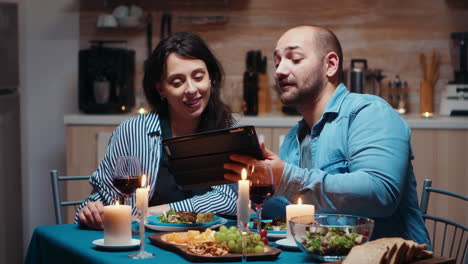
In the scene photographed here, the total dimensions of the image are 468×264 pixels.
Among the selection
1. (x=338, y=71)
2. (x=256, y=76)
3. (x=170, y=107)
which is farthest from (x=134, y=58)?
(x=338, y=71)

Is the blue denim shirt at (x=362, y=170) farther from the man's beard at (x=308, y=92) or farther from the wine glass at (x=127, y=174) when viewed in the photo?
the wine glass at (x=127, y=174)

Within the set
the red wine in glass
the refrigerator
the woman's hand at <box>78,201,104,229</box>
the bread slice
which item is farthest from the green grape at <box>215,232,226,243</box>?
the refrigerator

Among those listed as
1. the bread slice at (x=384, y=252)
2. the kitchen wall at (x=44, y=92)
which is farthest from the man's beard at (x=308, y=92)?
the kitchen wall at (x=44, y=92)

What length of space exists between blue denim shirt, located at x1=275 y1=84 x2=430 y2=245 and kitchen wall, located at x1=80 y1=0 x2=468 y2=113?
229 centimetres

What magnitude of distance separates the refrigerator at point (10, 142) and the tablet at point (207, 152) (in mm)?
2373

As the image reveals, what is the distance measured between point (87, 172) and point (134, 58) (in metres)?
0.86

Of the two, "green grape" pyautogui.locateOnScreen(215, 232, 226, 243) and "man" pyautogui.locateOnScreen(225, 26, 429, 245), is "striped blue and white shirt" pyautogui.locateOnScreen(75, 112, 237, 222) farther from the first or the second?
"green grape" pyautogui.locateOnScreen(215, 232, 226, 243)

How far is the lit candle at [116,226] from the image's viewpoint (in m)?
1.80

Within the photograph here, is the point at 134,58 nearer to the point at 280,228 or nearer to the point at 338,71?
the point at 338,71

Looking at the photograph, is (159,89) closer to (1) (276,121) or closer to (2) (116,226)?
(2) (116,226)

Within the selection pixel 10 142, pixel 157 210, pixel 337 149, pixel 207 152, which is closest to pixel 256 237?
pixel 207 152

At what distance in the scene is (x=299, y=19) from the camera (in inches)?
180

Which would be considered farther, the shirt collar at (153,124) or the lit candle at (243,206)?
the shirt collar at (153,124)

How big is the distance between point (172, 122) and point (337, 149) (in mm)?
787
